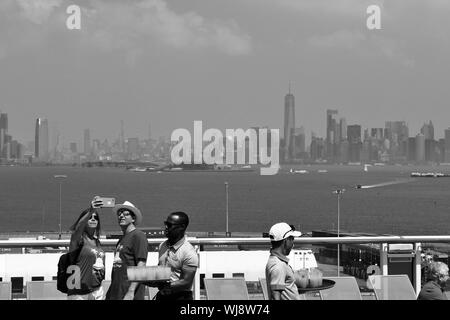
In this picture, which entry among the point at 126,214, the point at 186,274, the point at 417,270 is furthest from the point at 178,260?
the point at 417,270

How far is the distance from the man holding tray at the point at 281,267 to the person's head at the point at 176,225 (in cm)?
64

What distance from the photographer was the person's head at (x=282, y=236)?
459 centimetres

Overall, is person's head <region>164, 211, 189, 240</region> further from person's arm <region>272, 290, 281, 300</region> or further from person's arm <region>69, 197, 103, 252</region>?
person's arm <region>272, 290, 281, 300</region>

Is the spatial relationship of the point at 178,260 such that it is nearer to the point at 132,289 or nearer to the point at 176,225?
the point at 176,225

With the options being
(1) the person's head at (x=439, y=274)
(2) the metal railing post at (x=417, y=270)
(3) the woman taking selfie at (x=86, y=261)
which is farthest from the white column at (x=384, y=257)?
(3) the woman taking selfie at (x=86, y=261)

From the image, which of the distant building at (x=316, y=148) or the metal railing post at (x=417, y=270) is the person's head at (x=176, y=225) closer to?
the metal railing post at (x=417, y=270)

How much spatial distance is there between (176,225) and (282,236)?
75 cm

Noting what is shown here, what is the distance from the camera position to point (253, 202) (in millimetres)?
130750

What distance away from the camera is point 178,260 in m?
4.90
